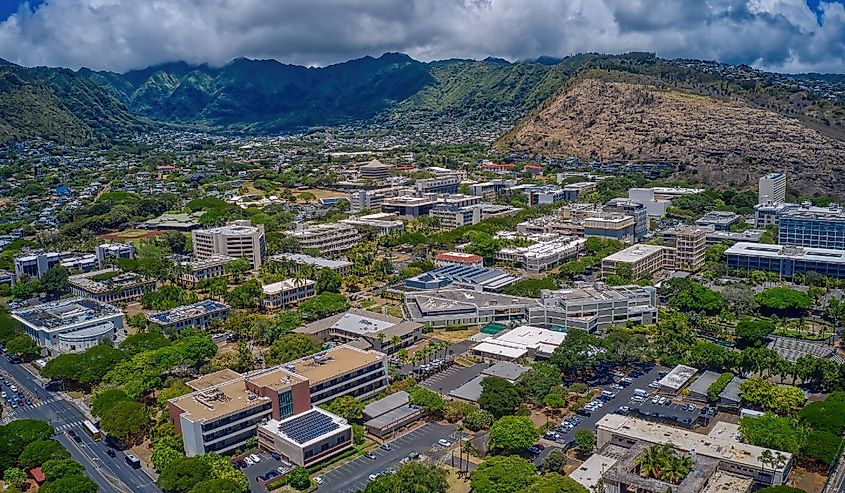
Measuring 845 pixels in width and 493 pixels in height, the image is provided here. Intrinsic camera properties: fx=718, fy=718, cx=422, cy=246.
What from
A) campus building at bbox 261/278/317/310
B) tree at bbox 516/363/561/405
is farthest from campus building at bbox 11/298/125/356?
tree at bbox 516/363/561/405

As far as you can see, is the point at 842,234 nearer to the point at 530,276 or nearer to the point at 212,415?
the point at 530,276

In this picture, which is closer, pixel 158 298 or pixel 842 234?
pixel 158 298

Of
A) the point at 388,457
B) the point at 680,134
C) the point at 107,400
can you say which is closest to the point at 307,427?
the point at 388,457

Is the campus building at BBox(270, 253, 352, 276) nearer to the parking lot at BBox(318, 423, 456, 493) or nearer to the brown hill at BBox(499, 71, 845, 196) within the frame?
the parking lot at BBox(318, 423, 456, 493)

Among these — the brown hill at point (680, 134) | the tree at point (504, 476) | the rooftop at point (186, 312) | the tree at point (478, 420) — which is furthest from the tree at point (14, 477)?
the brown hill at point (680, 134)

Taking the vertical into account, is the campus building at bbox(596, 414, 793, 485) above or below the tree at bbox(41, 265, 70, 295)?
below

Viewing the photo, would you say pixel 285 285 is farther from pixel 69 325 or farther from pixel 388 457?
pixel 388 457

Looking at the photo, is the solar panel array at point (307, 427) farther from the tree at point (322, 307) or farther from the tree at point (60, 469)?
the tree at point (322, 307)

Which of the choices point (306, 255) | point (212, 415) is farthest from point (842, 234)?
point (212, 415)
